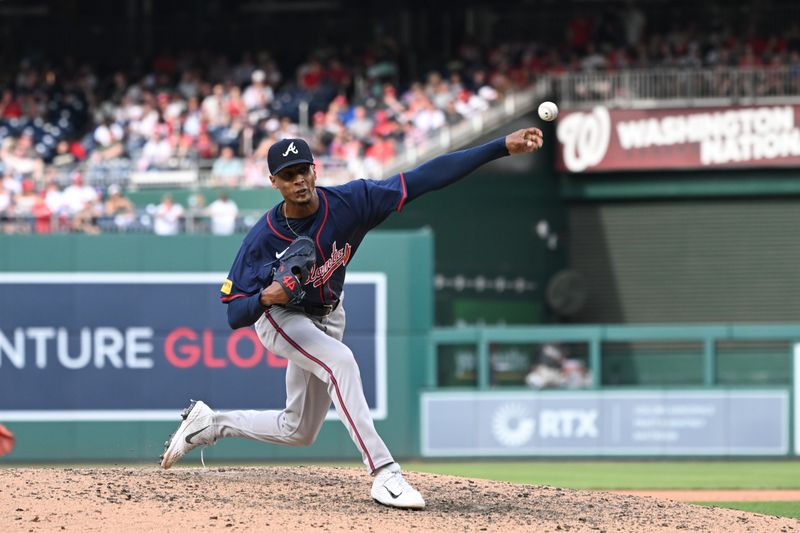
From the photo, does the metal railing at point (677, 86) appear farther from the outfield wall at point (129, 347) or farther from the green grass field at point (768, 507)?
the green grass field at point (768, 507)

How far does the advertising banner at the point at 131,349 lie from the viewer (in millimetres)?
15812

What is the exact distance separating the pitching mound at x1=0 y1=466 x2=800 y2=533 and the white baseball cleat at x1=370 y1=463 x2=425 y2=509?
0.15 ft

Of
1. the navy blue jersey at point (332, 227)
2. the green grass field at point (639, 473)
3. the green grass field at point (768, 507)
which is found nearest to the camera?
the navy blue jersey at point (332, 227)

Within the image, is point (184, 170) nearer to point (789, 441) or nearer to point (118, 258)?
point (118, 258)

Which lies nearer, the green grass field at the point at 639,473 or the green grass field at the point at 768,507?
the green grass field at the point at 768,507

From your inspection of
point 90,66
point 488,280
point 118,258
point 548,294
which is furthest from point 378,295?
point 90,66

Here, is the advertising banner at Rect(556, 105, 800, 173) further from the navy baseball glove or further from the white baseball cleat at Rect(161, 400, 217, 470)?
the navy baseball glove

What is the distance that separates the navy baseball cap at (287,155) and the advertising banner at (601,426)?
9.95 m

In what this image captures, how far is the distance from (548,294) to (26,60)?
10134mm

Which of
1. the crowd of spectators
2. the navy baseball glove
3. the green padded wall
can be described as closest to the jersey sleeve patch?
the navy baseball glove

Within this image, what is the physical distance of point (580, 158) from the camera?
841 inches

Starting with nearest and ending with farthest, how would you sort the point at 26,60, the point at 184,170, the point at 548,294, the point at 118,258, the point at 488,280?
the point at 118,258 → the point at 184,170 → the point at 488,280 → the point at 548,294 → the point at 26,60

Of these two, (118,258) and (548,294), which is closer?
(118,258)

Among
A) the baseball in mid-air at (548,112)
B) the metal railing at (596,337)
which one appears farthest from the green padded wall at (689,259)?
the baseball in mid-air at (548,112)
